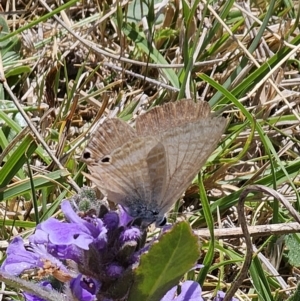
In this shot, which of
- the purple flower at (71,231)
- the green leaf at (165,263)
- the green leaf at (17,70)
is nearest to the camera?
the green leaf at (165,263)

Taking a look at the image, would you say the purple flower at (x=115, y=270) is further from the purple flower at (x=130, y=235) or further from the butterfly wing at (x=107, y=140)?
the butterfly wing at (x=107, y=140)

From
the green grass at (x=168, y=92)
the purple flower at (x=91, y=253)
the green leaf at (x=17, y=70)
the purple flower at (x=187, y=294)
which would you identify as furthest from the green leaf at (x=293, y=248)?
the green leaf at (x=17, y=70)

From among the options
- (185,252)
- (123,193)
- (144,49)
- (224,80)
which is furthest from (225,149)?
(185,252)

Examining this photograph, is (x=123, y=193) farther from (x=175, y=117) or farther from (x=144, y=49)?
(x=144, y=49)

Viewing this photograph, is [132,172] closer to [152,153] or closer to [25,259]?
[152,153]

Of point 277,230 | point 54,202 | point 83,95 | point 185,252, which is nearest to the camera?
point 185,252

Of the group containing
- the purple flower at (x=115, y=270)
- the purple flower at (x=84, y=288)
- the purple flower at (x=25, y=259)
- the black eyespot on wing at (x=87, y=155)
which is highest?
the black eyespot on wing at (x=87, y=155)

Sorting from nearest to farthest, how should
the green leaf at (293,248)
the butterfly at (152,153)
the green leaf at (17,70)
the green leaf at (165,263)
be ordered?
1. the green leaf at (165,263)
2. the butterfly at (152,153)
3. the green leaf at (293,248)
4. the green leaf at (17,70)

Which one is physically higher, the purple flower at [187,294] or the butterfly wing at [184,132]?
the butterfly wing at [184,132]

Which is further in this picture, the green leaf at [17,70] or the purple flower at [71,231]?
the green leaf at [17,70]
